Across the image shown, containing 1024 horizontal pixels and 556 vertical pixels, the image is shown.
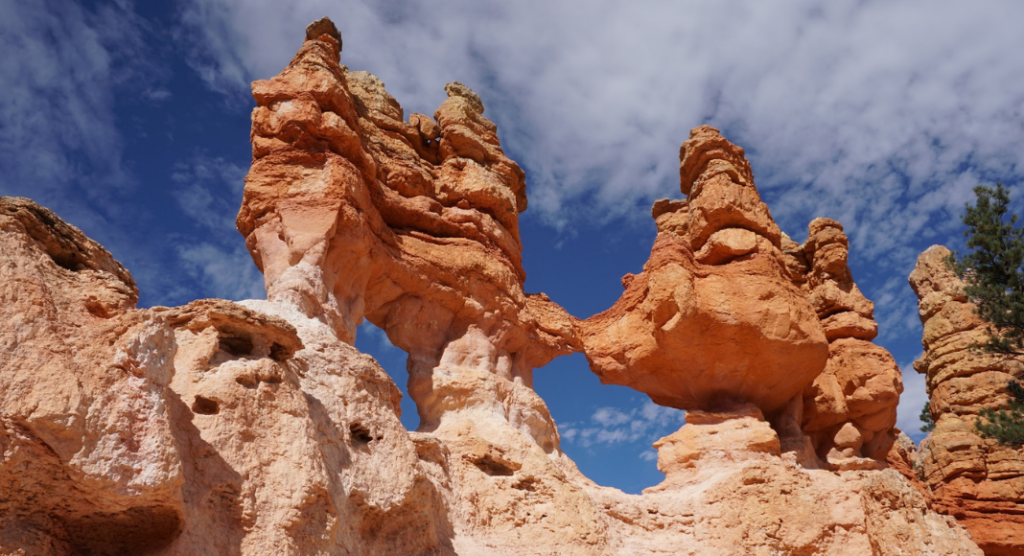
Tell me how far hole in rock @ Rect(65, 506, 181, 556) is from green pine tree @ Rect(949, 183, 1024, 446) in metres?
14.5

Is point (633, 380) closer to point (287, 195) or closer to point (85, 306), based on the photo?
point (287, 195)

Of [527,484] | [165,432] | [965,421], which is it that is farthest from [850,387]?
[165,432]

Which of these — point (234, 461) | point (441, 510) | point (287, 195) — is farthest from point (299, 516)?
point (287, 195)

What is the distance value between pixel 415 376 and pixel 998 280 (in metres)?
11.6

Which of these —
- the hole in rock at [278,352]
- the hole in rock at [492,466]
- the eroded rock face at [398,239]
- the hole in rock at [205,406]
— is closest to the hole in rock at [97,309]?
the hole in rock at [205,406]

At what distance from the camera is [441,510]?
33.7ft

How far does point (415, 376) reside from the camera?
12844 mm

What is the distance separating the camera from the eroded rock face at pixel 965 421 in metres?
17.4

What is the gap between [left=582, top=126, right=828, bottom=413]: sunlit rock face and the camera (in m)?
15.4

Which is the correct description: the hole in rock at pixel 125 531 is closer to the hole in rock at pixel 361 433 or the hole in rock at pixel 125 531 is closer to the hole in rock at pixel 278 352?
the hole in rock at pixel 278 352

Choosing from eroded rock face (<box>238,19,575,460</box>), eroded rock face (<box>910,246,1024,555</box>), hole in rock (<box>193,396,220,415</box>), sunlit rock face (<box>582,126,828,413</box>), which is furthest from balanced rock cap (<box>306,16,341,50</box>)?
eroded rock face (<box>910,246,1024,555</box>)

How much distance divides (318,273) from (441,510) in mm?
3736

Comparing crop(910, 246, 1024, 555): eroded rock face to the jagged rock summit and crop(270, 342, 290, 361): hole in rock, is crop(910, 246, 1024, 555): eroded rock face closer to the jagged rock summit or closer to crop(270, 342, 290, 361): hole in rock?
the jagged rock summit

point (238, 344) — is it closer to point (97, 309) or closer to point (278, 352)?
point (278, 352)
